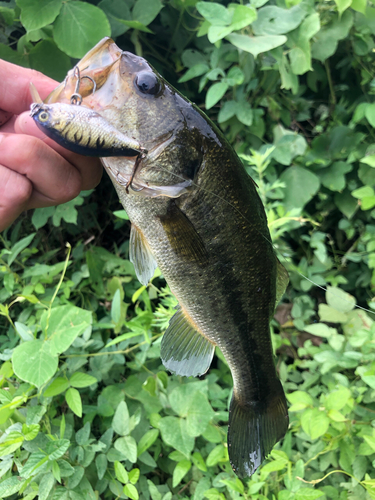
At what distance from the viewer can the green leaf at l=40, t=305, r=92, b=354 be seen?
77 centimetres

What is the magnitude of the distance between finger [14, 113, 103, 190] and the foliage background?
0.28m

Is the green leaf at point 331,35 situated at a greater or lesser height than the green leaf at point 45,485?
greater

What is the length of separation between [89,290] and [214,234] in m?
0.88

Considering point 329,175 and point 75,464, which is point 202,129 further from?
point 329,175

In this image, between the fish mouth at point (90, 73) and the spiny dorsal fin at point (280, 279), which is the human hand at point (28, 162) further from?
the spiny dorsal fin at point (280, 279)

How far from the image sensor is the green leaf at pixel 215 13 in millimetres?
1097

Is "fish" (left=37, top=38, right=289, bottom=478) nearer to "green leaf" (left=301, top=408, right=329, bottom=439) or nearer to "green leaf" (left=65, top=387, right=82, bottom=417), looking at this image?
"green leaf" (left=301, top=408, right=329, bottom=439)

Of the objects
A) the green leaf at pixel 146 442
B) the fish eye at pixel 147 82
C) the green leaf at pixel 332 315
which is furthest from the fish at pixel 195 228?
the green leaf at pixel 332 315

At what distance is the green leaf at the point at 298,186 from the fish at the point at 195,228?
76 cm

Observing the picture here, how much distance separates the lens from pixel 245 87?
4.42 ft

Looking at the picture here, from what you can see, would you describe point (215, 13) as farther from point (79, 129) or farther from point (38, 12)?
point (79, 129)

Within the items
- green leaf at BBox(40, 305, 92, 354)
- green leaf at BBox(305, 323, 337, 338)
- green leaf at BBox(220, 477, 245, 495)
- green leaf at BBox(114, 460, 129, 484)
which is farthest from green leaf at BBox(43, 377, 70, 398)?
green leaf at BBox(305, 323, 337, 338)

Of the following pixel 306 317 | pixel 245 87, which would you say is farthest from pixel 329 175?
pixel 306 317

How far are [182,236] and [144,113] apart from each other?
0.23 metres
